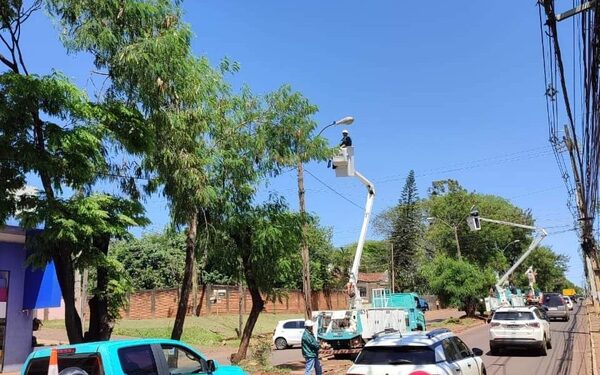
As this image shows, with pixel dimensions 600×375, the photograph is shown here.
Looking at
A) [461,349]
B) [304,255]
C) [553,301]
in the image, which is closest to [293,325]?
[304,255]

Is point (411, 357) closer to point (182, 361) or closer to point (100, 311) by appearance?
point (182, 361)

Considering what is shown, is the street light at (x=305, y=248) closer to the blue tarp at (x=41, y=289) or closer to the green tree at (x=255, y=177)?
the green tree at (x=255, y=177)

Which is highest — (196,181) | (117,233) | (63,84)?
(63,84)

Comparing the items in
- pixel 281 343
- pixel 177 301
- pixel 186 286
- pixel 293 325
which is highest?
pixel 186 286

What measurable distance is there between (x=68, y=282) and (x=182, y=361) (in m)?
3.23

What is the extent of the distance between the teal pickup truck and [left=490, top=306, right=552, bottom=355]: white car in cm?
1541

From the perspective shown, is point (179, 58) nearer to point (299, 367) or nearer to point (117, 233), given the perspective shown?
point (117, 233)

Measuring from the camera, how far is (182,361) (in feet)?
27.8

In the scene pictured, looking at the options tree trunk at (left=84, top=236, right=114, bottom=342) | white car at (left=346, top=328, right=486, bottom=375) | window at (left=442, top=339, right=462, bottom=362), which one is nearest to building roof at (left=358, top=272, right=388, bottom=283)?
tree trunk at (left=84, top=236, right=114, bottom=342)

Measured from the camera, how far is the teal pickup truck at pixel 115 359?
6859mm

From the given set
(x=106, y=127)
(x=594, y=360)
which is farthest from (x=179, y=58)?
(x=594, y=360)

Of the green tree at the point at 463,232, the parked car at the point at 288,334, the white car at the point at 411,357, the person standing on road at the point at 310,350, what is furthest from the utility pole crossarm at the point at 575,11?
the green tree at the point at 463,232

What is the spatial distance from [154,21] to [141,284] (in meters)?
41.5

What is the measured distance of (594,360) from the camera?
17422mm
